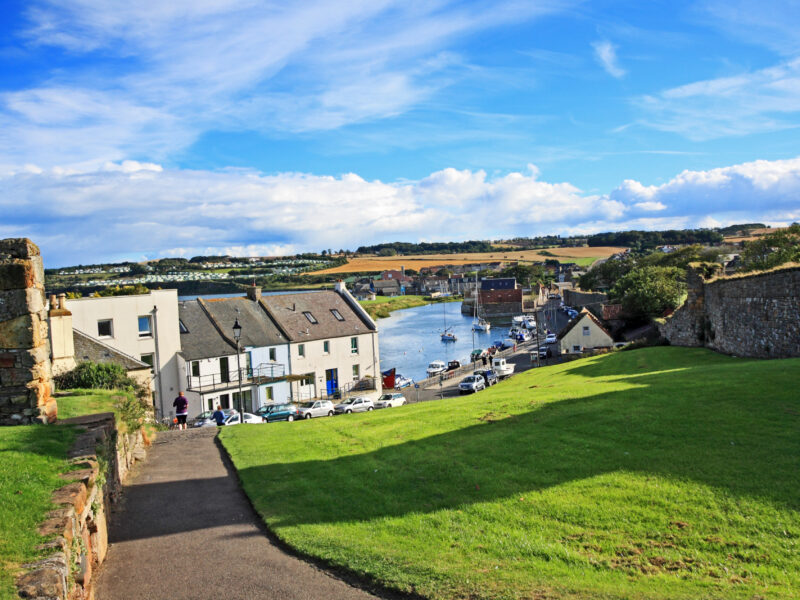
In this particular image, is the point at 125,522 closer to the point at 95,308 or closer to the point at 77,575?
the point at 77,575

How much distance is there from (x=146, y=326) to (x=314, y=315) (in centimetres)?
1413

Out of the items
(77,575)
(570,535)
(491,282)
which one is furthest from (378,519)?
(491,282)

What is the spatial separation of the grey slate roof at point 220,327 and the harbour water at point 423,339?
28329 millimetres

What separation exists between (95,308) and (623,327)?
50.3 m

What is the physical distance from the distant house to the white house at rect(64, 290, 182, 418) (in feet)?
127

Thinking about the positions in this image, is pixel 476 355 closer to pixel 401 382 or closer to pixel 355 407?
pixel 401 382

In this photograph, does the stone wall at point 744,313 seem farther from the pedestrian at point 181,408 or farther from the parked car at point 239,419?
the pedestrian at point 181,408

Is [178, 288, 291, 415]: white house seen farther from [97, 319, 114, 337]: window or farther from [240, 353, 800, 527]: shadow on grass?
[240, 353, 800, 527]: shadow on grass

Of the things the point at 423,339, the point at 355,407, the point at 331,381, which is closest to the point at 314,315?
the point at 331,381

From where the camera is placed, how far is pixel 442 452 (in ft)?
41.7

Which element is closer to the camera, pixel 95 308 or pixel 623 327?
pixel 95 308

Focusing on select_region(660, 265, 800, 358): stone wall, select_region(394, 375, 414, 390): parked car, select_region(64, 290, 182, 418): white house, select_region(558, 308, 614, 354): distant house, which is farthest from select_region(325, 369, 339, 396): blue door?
select_region(660, 265, 800, 358): stone wall

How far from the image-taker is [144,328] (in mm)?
37219

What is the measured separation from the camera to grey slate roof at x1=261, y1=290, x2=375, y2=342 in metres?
45.6
